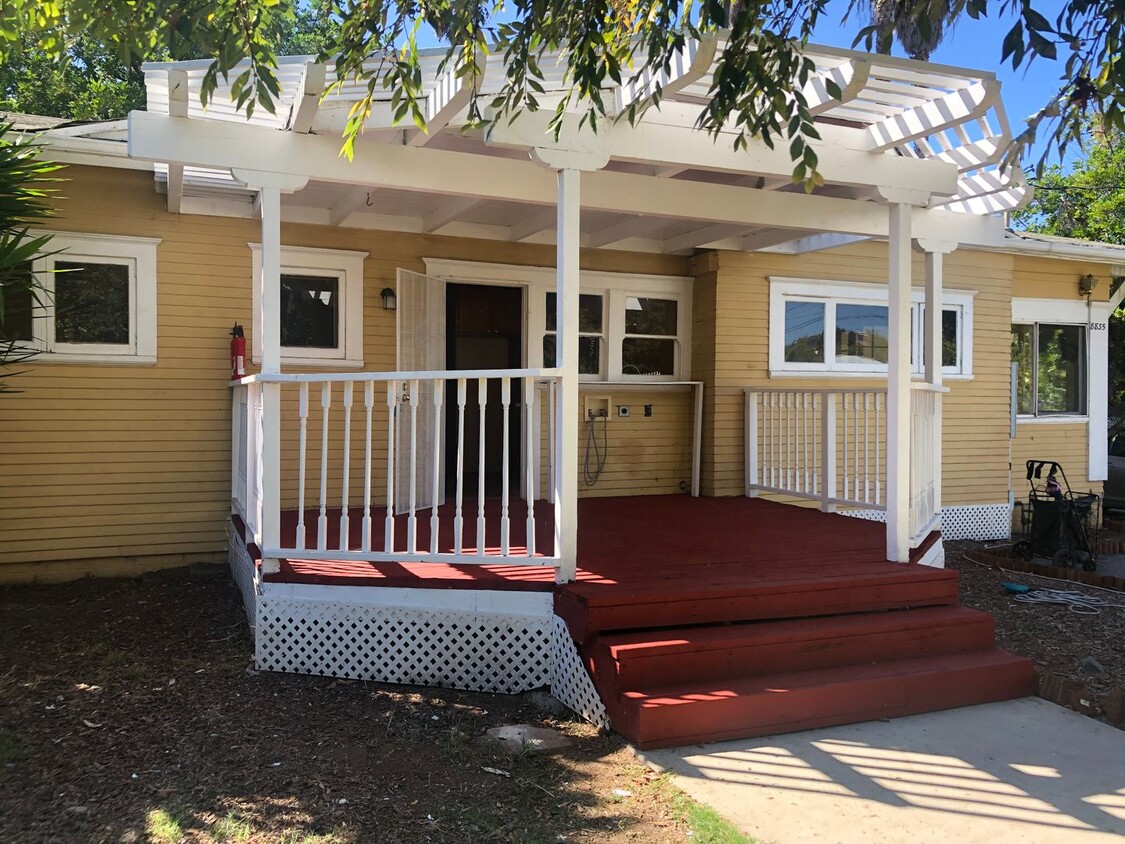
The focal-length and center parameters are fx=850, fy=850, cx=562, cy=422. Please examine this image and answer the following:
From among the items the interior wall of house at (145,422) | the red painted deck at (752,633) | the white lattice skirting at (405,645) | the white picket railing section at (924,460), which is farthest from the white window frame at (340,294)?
the white picket railing section at (924,460)

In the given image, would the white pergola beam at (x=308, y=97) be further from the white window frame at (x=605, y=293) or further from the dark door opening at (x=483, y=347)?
the dark door opening at (x=483, y=347)

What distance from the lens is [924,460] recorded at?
19.1ft

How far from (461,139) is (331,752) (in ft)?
10.9

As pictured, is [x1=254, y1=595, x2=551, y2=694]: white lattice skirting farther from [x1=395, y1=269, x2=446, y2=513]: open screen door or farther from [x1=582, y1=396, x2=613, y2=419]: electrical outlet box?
[x1=582, y1=396, x2=613, y2=419]: electrical outlet box

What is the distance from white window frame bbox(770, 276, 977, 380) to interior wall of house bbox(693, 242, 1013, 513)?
0.19 feet

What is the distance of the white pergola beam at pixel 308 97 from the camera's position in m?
3.82

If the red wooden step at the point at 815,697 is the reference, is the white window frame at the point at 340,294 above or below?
above

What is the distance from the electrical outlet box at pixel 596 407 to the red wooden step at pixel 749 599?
10.3 ft

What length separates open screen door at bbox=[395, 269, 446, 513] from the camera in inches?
246

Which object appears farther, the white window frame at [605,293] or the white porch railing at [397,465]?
the white window frame at [605,293]

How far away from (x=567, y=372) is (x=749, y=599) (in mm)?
1424

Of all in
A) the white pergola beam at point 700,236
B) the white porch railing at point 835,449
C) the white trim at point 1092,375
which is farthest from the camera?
the white trim at point 1092,375

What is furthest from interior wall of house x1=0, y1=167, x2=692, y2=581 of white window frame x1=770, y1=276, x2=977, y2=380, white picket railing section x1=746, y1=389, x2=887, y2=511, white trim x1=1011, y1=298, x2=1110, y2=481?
white trim x1=1011, y1=298, x2=1110, y2=481

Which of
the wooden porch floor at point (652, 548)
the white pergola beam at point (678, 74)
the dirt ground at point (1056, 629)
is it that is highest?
the white pergola beam at point (678, 74)
